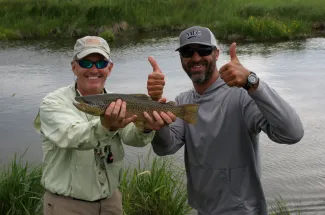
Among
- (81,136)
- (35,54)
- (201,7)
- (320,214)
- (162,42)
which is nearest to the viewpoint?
(81,136)

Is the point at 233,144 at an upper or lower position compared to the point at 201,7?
lower

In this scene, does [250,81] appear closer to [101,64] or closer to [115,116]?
[115,116]

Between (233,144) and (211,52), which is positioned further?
(211,52)

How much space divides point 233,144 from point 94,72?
49.0 inches

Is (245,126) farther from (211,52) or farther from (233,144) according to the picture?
(211,52)

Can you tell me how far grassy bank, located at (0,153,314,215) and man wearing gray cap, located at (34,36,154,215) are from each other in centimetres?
161

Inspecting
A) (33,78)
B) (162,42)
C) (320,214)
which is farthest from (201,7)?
(320,214)

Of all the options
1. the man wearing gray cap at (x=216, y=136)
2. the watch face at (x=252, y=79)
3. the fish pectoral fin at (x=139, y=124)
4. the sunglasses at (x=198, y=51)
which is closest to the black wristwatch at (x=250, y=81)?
the watch face at (x=252, y=79)

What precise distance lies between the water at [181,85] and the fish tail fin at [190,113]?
150 inches

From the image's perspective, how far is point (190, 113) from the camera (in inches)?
128

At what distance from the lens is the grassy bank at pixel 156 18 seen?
24.1m

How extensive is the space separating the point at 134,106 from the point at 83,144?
463 millimetres

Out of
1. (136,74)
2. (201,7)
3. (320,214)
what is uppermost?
(201,7)

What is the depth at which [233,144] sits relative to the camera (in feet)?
10.8
